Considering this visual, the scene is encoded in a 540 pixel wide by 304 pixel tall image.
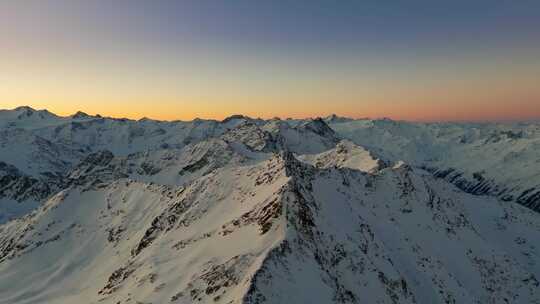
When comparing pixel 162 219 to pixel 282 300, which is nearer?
pixel 282 300

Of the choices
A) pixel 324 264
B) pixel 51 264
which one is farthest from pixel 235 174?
pixel 51 264

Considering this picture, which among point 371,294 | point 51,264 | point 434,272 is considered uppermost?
point 371,294

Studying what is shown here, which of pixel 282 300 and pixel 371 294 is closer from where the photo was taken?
pixel 282 300

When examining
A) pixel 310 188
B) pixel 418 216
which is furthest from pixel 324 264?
pixel 418 216

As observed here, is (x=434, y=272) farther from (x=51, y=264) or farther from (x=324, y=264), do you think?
(x=51, y=264)

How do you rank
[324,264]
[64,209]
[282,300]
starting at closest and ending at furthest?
1. [282,300]
2. [324,264]
3. [64,209]

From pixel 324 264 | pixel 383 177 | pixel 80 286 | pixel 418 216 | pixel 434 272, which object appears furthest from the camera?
pixel 383 177

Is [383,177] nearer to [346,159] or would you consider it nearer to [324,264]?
[346,159]

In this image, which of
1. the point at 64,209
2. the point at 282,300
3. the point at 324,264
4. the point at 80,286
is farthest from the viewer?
the point at 64,209

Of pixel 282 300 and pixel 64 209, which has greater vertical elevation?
pixel 282 300
